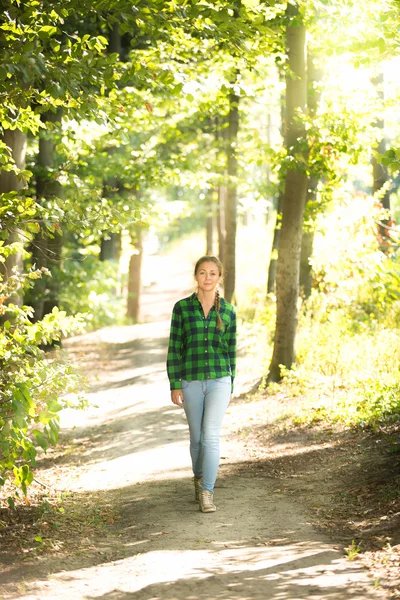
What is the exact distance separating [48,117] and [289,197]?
6327 mm

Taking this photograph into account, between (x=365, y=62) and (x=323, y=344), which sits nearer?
(x=365, y=62)

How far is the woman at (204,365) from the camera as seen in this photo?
6.93 meters

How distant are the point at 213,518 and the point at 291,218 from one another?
6.92 meters

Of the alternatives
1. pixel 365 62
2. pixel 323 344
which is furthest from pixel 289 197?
pixel 365 62

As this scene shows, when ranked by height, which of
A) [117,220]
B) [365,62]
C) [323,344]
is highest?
[365,62]


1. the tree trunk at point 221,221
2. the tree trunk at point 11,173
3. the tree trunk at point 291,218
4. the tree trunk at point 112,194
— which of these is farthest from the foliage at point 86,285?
the tree trunk at point 11,173

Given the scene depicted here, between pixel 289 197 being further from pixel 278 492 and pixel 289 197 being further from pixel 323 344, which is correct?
pixel 278 492

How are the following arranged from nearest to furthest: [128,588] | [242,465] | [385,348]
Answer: [128,588] → [242,465] → [385,348]

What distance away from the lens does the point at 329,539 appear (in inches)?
241

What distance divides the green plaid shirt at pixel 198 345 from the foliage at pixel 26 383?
911 mm

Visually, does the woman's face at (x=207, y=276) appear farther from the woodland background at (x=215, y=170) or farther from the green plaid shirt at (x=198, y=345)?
the woodland background at (x=215, y=170)

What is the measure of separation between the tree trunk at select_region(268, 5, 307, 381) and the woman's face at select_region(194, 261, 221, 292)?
17.6ft

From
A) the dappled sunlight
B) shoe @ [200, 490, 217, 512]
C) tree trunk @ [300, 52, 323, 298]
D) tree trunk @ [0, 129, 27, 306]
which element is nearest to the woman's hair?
shoe @ [200, 490, 217, 512]

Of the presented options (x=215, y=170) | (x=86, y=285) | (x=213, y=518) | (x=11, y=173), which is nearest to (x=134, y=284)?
(x=215, y=170)
